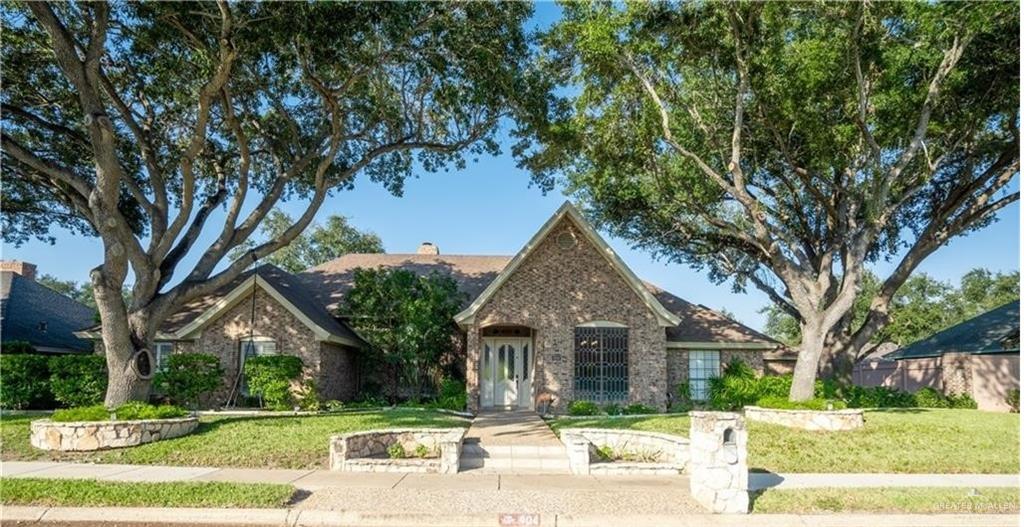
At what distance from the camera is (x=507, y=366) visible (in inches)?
787

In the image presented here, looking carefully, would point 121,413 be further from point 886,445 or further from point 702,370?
point 702,370

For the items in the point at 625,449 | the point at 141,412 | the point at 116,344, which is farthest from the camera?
the point at 116,344

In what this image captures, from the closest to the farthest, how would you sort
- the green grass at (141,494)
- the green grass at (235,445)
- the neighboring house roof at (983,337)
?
the green grass at (141,494)
the green grass at (235,445)
the neighboring house roof at (983,337)

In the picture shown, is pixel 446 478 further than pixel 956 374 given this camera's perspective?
No

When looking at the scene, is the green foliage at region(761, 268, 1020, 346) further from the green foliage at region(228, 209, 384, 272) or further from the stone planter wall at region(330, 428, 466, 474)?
the stone planter wall at region(330, 428, 466, 474)

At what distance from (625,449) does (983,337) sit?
2114cm

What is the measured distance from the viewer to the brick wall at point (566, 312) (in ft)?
61.8

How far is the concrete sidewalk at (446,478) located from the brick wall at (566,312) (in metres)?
8.98

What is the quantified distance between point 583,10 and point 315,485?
479 inches

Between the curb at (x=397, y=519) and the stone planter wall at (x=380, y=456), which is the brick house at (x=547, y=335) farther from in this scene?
the curb at (x=397, y=519)

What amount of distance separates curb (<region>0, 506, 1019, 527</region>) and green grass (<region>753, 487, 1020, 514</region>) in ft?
0.92

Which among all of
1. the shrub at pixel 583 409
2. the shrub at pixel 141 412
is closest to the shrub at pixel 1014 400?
the shrub at pixel 583 409

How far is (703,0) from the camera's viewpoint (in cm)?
1425

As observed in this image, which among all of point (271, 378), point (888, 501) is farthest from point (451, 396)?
point (888, 501)
